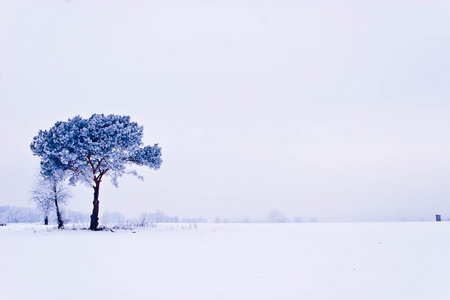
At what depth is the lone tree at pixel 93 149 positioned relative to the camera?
25047 millimetres

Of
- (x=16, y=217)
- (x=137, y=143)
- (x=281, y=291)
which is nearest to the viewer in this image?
(x=281, y=291)

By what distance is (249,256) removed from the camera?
9.58 m

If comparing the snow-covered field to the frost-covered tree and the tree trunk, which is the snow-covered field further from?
the frost-covered tree

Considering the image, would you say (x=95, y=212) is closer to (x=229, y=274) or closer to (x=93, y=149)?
(x=93, y=149)

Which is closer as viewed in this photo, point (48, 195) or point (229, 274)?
point (229, 274)

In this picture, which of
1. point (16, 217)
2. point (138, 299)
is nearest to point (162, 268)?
point (138, 299)

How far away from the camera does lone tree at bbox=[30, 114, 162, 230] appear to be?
25.0 metres

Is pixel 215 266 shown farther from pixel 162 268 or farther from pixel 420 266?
pixel 420 266

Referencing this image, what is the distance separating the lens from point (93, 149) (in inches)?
976

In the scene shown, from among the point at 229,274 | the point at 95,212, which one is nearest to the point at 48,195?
the point at 95,212

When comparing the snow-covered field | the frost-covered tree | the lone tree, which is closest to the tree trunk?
the lone tree

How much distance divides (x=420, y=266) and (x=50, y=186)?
36.8 metres

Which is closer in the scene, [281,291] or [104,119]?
[281,291]

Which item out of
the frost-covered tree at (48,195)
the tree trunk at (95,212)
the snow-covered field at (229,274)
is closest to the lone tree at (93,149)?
the tree trunk at (95,212)
